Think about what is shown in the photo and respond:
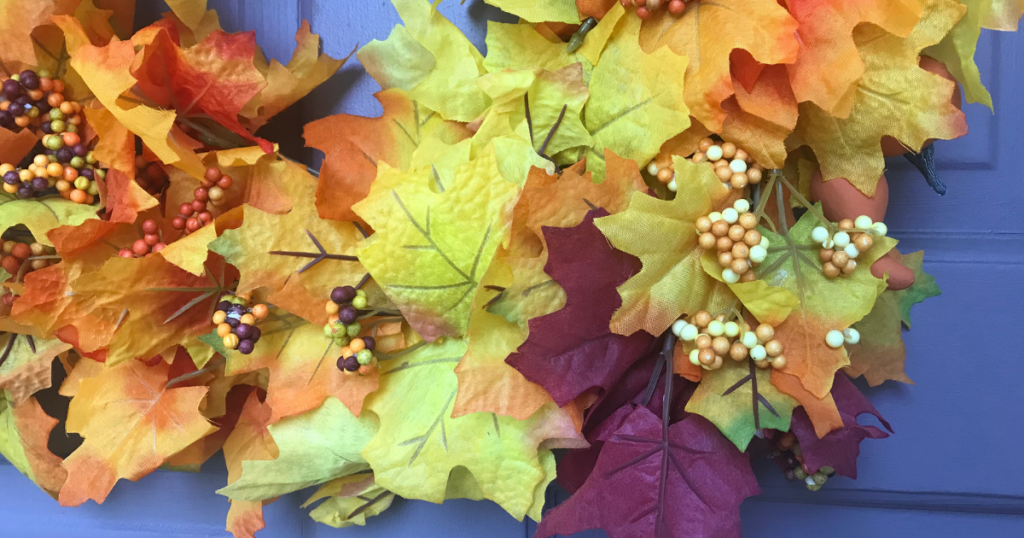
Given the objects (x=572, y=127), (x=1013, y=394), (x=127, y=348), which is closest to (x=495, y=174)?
(x=572, y=127)

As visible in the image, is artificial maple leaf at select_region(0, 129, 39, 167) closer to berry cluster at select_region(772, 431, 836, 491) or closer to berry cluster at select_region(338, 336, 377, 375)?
berry cluster at select_region(338, 336, 377, 375)

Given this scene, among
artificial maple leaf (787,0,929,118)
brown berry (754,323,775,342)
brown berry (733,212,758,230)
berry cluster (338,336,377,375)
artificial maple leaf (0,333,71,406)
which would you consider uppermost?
artificial maple leaf (787,0,929,118)

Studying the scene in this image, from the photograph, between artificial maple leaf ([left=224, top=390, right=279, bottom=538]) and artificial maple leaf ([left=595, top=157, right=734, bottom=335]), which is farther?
artificial maple leaf ([left=224, top=390, right=279, bottom=538])

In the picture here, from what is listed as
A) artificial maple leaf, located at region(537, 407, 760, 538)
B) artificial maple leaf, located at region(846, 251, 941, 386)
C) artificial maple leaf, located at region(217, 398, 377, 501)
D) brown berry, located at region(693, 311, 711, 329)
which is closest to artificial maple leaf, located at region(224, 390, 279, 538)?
artificial maple leaf, located at region(217, 398, 377, 501)

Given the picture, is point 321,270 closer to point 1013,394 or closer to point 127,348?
point 127,348

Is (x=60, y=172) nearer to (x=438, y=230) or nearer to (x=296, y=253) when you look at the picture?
(x=296, y=253)

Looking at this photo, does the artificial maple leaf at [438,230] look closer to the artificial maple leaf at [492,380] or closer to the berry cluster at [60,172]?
the artificial maple leaf at [492,380]

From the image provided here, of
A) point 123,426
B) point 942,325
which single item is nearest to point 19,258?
point 123,426
